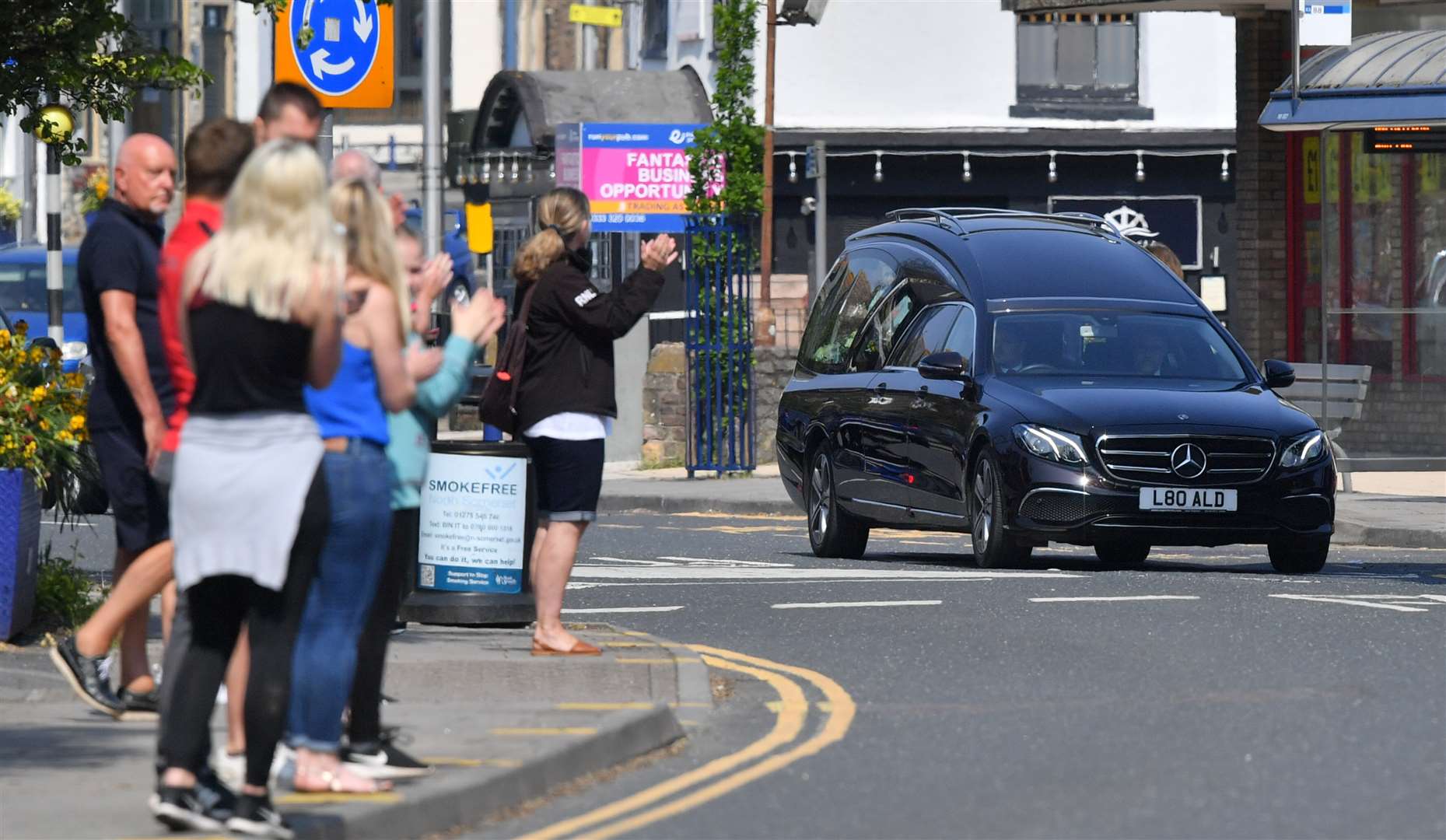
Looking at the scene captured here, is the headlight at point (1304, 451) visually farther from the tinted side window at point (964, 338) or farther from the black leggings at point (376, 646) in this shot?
the black leggings at point (376, 646)

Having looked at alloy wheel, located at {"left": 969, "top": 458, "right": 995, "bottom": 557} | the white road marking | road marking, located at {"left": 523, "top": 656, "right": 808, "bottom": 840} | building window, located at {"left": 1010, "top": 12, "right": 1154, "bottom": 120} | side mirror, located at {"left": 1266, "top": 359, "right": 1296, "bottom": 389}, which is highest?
building window, located at {"left": 1010, "top": 12, "right": 1154, "bottom": 120}

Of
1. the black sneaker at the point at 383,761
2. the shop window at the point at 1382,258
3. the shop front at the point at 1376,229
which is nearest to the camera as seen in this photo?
the black sneaker at the point at 383,761

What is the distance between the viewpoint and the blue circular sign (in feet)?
50.9

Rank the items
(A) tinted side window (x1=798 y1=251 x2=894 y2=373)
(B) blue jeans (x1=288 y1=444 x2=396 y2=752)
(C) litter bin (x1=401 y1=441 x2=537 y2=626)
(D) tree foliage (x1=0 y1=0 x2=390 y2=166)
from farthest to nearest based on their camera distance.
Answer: (A) tinted side window (x1=798 y1=251 x2=894 y2=373), (D) tree foliage (x1=0 y1=0 x2=390 y2=166), (C) litter bin (x1=401 y1=441 x2=537 y2=626), (B) blue jeans (x1=288 y1=444 x2=396 y2=752)

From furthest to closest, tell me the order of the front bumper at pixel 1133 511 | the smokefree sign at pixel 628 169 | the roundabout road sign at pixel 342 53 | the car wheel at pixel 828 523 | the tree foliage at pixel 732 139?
the smokefree sign at pixel 628 169, the tree foliage at pixel 732 139, the car wheel at pixel 828 523, the roundabout road sign at pixel 342 53, the front bumper at pixel 1133 511

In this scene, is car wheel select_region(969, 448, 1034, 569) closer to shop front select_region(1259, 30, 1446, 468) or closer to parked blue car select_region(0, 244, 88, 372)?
shop front select_region(1259, 30, 1446, 468)

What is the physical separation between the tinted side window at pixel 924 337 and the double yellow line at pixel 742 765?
5483 millimetres

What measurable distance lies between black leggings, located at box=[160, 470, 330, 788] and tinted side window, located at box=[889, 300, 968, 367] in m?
9.68

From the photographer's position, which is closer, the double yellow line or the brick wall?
the double yellow line

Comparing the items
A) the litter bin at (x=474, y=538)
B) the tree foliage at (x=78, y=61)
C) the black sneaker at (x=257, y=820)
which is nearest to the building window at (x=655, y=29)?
the tree foliage at (x=78, y=61)

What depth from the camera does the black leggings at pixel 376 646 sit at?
7.69m

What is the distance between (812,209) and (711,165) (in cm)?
827

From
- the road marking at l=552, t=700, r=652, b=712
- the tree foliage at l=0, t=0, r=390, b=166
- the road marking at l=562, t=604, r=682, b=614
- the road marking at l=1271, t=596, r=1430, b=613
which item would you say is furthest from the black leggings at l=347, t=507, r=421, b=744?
the road marking at l=1271, t=596, r=1430, b=613

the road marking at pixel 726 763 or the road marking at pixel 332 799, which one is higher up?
the road marking at pixel 332 799
